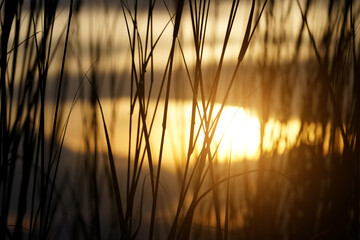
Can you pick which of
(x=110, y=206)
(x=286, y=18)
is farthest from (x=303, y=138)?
(x=110, y=206)

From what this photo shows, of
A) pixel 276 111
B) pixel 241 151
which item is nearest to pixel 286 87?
pixel 276 111

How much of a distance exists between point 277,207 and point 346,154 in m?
0.45

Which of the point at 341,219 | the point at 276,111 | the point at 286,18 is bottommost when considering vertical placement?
the point at 341,219

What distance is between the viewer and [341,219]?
22.8 inches

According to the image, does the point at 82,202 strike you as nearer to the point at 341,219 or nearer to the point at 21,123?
the point at 21,123

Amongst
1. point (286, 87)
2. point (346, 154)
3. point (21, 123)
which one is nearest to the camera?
point (346, 154)

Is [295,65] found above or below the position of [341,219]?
above

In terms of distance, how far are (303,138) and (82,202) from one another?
A: 50 cm

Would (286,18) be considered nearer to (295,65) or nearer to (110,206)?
(295,65)

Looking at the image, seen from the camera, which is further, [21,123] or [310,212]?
[310,212]

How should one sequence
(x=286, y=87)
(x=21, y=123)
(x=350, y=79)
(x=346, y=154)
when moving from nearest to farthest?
(x=346, y=154)
(x=21, y=123)
(x=350, y=79)
(x=286, y=87)

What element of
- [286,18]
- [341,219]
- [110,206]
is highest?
[286,18]

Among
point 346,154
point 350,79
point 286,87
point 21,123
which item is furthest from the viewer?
point 286,87

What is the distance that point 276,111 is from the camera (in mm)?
1065
